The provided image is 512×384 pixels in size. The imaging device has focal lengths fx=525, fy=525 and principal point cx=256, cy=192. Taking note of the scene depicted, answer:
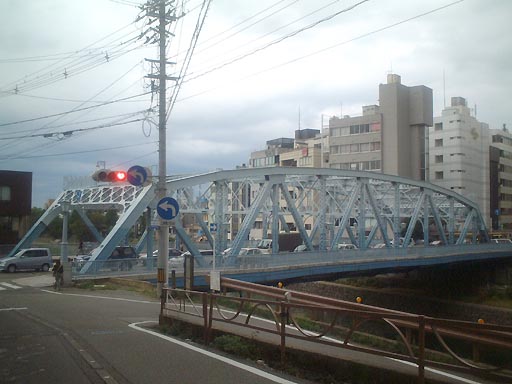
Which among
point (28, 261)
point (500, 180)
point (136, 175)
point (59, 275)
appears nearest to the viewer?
point (136, 175)

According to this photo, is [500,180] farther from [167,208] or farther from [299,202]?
[167,208]

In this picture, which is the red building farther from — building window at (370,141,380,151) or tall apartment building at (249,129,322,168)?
building window at (370,141,380,151)

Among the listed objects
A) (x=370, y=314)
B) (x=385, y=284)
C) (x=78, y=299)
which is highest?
(x=370, y=314)

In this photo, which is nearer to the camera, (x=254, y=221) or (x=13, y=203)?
(x=254, y=221)

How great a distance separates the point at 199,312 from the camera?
38.2ft

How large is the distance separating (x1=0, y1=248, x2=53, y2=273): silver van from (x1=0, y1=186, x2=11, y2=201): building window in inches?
489

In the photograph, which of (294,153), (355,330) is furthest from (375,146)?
(355,330)

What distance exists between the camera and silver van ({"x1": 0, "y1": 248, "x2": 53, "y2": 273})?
117 ft

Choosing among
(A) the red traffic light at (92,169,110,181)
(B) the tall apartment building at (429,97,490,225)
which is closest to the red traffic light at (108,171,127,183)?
(A) the red traffic light at (92,169,110,181)

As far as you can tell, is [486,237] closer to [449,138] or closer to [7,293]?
[449,138]

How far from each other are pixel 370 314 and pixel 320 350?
4.32ft

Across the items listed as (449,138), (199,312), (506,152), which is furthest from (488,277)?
(199,312)

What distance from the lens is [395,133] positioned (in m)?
73.5

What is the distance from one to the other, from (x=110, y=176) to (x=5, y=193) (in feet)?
118
